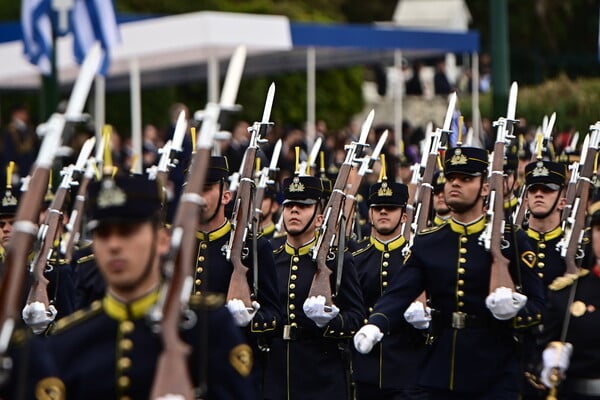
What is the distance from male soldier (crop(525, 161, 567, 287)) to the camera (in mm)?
11703

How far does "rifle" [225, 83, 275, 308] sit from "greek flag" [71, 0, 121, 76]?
412 inches

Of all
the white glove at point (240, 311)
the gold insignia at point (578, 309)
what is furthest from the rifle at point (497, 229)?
the white glove at point (240, 311)

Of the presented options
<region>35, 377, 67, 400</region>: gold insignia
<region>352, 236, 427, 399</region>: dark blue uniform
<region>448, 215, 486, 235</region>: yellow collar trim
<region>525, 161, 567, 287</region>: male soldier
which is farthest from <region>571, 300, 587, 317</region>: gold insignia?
<region>525, 161, 567, 287</region>: male soldier

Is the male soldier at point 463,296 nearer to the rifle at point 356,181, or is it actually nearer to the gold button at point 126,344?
the rifle at point 356,181

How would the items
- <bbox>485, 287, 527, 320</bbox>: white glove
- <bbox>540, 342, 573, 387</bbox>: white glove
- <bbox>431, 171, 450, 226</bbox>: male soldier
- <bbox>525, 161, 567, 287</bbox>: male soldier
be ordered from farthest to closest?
1. <bbox>431, 171, 450, 226</bbox>: male soldier
2. <bbox>525, 161, 567, 287</bbox>: male soldier
3. <bbox>485, 287, 527, 320</bbox>: white glove
4. <bbox>540, 342, 573, 387</bbox>: white glove

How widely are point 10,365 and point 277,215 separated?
9574 mm

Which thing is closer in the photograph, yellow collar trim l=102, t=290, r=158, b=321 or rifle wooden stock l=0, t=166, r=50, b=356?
rifle wooden stock l=0, t=166, r=50, b=356

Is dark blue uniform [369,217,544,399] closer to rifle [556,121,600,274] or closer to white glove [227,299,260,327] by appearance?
rifle [556,121,600,274]

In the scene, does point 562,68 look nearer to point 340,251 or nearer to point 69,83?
point 69,83

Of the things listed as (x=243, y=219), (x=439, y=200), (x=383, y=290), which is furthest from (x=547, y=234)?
(x=243, y=219)

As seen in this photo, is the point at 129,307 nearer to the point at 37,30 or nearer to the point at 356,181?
the point at 356,181

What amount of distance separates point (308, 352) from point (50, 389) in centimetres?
478

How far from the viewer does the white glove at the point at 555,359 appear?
25.3ft

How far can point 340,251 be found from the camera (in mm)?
→ 10727
